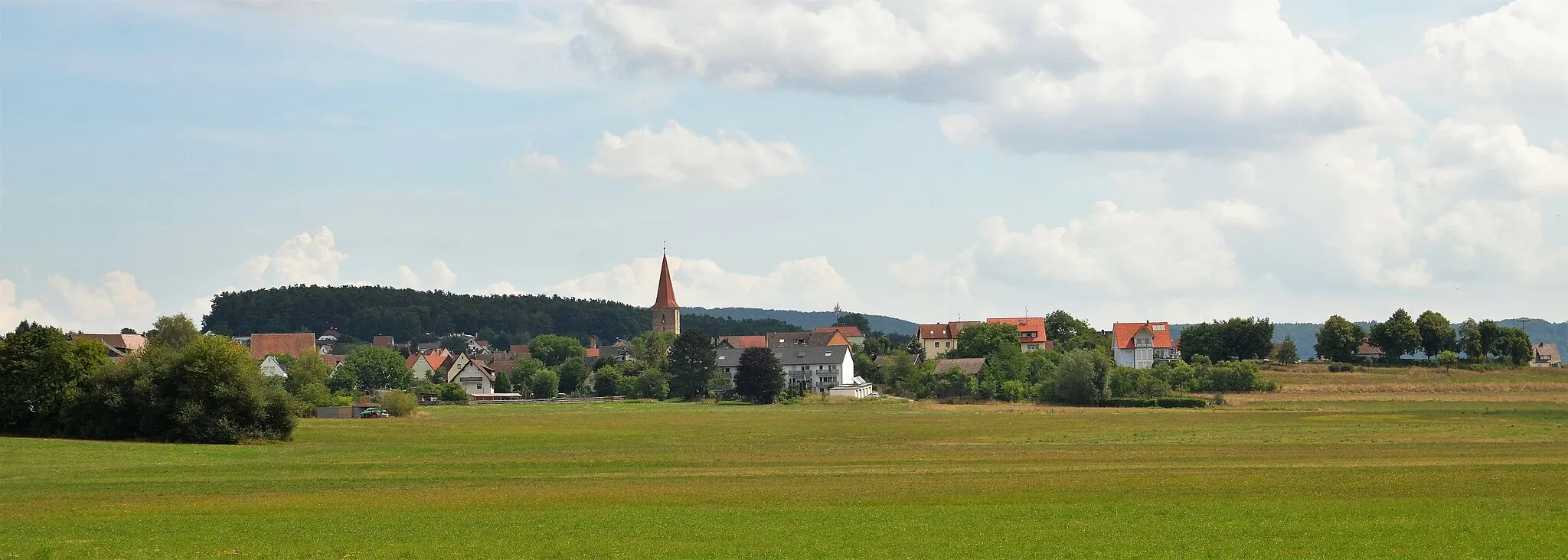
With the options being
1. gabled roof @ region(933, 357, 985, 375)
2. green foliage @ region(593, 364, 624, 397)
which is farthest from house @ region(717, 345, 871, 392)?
gabled roof @ region(933, 357, 985, 375)

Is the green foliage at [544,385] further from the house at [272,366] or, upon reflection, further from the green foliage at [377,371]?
the house at [272,366]

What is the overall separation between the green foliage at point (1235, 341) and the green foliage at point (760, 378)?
49.2m

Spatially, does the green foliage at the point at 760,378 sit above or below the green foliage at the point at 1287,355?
below

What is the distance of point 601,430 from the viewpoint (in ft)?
258

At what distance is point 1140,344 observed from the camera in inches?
7229

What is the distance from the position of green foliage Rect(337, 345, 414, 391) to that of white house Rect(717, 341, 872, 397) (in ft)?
127

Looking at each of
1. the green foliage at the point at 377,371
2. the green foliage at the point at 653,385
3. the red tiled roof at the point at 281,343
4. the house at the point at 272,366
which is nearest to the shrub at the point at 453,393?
the green foliage at the point at 377,371

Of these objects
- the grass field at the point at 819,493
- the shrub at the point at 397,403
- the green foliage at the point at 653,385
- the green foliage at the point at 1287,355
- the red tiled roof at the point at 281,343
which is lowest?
the grass field at the point at 819,493

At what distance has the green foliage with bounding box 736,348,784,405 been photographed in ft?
461

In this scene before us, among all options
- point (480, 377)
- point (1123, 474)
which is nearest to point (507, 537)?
point (1123, 474)

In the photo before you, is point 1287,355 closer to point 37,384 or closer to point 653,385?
point 653,385

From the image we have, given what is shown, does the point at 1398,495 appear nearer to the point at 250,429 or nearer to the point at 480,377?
the point at 250,429

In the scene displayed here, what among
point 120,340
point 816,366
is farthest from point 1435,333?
point 120,340

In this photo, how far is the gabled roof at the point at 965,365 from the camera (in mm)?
152500
